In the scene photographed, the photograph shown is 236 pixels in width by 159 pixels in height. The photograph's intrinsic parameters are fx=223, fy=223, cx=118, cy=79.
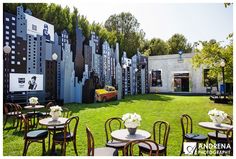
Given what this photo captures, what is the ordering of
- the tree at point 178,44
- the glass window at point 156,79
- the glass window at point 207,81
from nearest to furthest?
the glass window at point 207,81 → the glass window at point 156,79 → the tree at point 178,44

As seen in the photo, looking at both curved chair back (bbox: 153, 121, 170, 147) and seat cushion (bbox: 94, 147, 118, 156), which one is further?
curved chair back (bbox: 153, 121, 170, 147)

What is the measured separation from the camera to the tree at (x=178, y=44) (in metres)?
29.1

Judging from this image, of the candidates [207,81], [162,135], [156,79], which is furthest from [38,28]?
[207,81]

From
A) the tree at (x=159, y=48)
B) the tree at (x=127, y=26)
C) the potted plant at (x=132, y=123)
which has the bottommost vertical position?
the potted plant at (x=132, y=123)

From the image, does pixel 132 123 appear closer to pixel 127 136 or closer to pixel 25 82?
pixel 127 136

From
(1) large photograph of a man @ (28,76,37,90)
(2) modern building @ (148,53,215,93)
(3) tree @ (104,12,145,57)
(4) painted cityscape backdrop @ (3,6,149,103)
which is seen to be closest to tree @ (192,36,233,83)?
(4) painted cityscape backdrop @ (3,6,149,103)

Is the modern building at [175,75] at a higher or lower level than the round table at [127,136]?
higher

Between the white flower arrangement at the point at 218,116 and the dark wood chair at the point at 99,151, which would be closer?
the dark wood chair at the point at 99,151

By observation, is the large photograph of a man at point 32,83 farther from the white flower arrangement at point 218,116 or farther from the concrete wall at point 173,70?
the concrete wall at point 173,70

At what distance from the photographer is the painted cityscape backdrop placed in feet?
27.3

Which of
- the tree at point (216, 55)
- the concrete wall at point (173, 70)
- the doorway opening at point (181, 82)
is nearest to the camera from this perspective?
the tree at point (216, 55)

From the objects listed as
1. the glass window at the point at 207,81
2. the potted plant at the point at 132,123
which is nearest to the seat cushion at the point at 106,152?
the potted plant at the point at 132,123

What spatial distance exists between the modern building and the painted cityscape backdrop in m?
5.77

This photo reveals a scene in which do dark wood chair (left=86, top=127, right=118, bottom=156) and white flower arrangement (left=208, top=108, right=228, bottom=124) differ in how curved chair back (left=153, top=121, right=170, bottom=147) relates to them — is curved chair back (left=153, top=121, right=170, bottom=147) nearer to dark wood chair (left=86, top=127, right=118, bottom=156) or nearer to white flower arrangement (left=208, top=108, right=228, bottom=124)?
dark wood chair (left=86, top=127, right=118, bottom=156)
